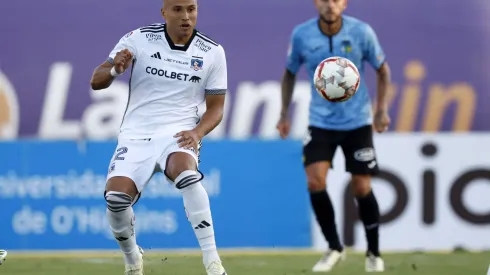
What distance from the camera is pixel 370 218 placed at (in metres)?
10.0

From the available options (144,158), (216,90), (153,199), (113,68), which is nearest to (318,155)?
(216,90)

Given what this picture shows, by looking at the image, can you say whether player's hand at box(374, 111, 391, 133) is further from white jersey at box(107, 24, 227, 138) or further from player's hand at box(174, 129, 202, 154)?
player's hand at box(174, 129, 202, 154)

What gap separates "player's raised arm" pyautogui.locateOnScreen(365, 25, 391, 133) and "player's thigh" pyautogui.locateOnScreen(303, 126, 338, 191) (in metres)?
0.41

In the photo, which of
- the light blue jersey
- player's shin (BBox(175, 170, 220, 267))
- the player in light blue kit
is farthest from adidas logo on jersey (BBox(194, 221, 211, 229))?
the light blue jersey

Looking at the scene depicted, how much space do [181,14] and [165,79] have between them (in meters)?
0.45

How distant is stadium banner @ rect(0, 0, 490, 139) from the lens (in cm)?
1500

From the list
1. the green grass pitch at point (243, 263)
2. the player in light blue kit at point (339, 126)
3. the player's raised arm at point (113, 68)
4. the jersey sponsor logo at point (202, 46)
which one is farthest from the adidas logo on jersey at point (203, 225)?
the player in light blue kit at point (339, 126)

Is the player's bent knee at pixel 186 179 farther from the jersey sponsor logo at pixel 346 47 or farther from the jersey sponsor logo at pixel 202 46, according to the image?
the jersey sponsor logo at pixel 346 47

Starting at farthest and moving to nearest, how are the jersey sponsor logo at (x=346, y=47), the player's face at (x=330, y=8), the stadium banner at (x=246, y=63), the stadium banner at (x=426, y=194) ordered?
1. the stadium banner at (x=246, y=63)
2. the stadium banner at (x=426, y=194)
3. the jersey sponsor logo at (x=346, y=47)
4. the player's face at (x=330, y=8)

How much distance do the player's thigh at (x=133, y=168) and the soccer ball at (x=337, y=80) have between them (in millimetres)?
1739

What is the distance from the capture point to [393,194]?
43.7 ft

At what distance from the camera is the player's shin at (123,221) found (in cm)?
790

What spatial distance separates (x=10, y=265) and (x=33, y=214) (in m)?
2.29

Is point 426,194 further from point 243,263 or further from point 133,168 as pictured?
point 133,168
